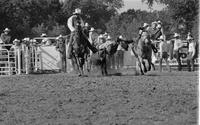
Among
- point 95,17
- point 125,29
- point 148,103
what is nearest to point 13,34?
point 125,29

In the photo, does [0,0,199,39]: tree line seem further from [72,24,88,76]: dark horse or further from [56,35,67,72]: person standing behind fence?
[72,24,88,76]: dark horse

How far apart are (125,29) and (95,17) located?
10.0 metres

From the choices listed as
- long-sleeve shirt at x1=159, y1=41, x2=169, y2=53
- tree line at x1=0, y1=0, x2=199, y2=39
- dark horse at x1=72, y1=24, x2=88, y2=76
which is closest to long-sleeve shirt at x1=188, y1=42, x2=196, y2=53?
long-sleeve shirt at x1=159, y1=41, x2=169, y2=53

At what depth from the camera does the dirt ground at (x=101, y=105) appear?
9.12 meters

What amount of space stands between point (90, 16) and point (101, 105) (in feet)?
280

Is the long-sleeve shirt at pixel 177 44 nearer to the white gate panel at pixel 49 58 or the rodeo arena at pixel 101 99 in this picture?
the rodeo arena at pixel 101 99

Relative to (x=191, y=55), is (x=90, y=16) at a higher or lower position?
higher

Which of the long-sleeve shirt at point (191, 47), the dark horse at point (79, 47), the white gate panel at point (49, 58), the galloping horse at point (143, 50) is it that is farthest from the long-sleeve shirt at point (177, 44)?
the dark horse at point (79, 47)

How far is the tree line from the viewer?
5269 cm

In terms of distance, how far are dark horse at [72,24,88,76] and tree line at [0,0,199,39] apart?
23.7 meters

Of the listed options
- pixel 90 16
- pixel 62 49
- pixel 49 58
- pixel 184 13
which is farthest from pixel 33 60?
pixel 90 16

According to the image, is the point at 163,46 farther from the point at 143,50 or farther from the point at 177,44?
the point at 143,50

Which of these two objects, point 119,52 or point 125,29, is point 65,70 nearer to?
point 119,52

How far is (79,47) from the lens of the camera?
68.5ft
